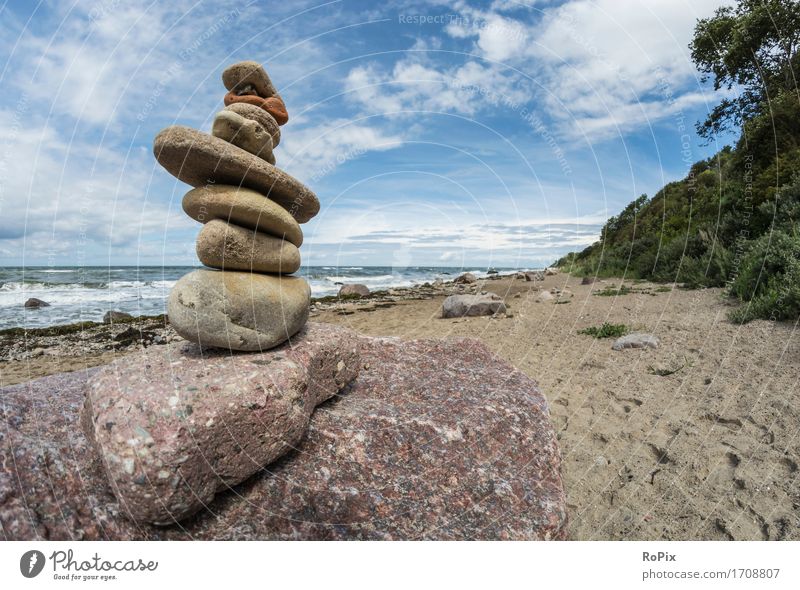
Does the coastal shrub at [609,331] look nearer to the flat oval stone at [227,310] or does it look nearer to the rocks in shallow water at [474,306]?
the rocks in shallow water at [474,306]

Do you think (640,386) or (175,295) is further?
(640,386)

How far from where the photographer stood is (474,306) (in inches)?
580

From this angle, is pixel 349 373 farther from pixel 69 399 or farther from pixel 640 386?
pixel 640 386

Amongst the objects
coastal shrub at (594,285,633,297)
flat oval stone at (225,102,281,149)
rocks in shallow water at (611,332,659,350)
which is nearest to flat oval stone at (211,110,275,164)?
flat oval stone at (225,102,281,149)

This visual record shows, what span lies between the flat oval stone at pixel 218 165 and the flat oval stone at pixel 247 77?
1147mm

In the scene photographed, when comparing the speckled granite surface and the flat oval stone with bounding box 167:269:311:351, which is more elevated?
the flat oval stone with bounding box 167:269:311:351

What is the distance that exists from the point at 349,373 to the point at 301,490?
5.41 feet

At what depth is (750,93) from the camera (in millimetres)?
19312

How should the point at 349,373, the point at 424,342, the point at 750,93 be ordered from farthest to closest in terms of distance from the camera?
the point at 750,93 < the point at 424,342 < the point at 349,373

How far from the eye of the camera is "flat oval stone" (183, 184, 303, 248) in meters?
4.04

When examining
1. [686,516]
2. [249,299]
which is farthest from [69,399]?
[686,516]

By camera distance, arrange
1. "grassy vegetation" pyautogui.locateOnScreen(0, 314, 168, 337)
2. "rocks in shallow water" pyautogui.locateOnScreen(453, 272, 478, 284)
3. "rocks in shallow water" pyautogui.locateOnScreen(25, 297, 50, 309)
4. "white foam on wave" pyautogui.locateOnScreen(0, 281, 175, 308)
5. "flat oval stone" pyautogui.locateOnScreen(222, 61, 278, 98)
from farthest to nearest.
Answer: "rocks in shallow water" pyautogui.locateOnScreen(453, 272, 478, 284) → "white foam on wave" pyautogui.locateOnScreen(0, 281, 175, 308) → "rocks in shallow water" pyautogui.locateOnScreen(25, 297, 50, 309) → "grassy vegetation" pyautogui.locateOnScreen(0, 314, 168, 337) → "flat oval stone" pyautogui.locateOnScreen(222, 61, 278, 98)

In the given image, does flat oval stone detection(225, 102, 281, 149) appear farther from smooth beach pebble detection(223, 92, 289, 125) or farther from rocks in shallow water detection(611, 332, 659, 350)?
rocks in shallow water detection(611, 332, 659, 350)

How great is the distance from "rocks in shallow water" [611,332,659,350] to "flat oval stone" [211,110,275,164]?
26.0 ft
